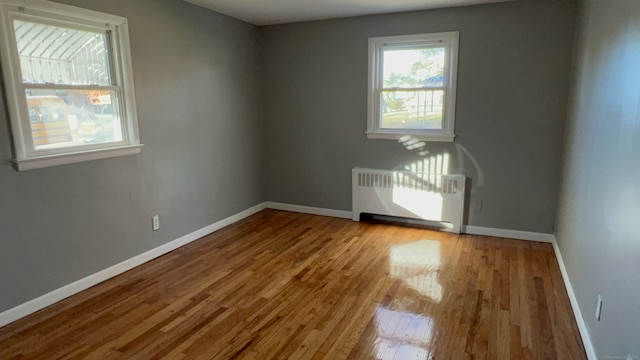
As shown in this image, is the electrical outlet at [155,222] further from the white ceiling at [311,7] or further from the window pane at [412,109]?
the window pane at [412,109]

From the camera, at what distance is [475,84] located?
4.04 meters

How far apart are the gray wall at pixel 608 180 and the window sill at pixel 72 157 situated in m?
3.43

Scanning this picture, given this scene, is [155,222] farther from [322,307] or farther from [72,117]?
[322,307]

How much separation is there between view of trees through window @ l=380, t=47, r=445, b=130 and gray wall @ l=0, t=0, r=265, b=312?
5.61 feet

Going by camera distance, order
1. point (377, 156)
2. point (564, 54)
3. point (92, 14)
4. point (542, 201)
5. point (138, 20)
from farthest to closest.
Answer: point (377, 156)
point (542, 201)
point (564, 54)
point (138, 20)
point (92, 14)

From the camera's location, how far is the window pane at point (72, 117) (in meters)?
2.74

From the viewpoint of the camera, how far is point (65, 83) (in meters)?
2.90

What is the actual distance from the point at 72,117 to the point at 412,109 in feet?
10.8

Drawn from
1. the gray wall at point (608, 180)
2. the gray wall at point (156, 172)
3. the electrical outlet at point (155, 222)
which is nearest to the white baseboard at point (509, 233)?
the gray wall at point (608, 180)

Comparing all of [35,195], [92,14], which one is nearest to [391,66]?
[92,14]

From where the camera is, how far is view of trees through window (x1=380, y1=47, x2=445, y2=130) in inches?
166

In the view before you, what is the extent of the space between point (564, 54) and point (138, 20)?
12.7 ft

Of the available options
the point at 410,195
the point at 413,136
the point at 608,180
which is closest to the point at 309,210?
the point at 410,195

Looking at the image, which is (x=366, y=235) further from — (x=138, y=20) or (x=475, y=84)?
(x=138, y=20)
